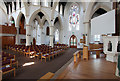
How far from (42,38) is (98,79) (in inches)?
647

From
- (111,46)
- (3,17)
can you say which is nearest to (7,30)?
(3,17)

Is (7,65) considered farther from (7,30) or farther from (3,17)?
(3,17)

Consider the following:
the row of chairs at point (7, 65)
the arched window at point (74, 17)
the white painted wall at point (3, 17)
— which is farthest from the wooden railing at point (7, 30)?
the arched window at point (74, 17)

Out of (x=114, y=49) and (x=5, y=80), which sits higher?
(x=114, y=49)

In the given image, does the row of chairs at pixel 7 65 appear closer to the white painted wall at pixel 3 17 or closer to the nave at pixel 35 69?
the nave at pixel 35 69

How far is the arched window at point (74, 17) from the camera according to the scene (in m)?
15.5

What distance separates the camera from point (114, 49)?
3539 mm

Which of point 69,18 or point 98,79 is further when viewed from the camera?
point 69,18

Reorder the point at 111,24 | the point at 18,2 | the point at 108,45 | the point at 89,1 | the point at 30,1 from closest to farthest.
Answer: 1. the point at 111,24
2. the point at 108,45
3. the point at 89,1
4. the point at 30,1
5. the point at 18,2

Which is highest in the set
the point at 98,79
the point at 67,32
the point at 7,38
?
the point at 67,32

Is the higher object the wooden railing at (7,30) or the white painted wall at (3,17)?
the white painted wall at (3,17)

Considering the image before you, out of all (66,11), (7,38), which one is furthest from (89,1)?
(7,38)

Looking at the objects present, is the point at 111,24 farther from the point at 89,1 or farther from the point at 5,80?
the point at 89,1

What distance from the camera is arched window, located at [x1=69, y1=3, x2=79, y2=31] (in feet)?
50.9
